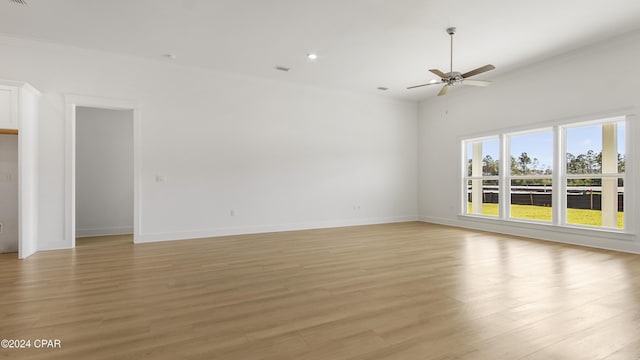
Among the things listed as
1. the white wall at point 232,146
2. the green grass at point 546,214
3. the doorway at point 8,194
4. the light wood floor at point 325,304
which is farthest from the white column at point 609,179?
the doorway at point 8,194

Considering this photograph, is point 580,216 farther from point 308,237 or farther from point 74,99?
point 74,99

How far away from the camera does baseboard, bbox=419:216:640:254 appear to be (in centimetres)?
475

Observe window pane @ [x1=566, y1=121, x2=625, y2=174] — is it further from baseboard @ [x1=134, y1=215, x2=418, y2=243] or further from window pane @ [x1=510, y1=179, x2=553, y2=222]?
baseboard @ [x1=134, y1=215, x2=418, y2=243]

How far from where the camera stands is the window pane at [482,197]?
275 inches

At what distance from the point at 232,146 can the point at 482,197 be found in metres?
5.85

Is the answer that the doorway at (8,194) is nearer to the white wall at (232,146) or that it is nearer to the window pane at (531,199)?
the white wall at (232,146)

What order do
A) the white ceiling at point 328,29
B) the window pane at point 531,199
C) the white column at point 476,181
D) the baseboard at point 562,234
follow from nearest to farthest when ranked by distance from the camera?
the white ceiling at point 328,29, the baseboard at point 562,234, the window pane at point 531,199, the white column at point 476,181

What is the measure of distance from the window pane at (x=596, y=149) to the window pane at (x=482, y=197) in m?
1.56

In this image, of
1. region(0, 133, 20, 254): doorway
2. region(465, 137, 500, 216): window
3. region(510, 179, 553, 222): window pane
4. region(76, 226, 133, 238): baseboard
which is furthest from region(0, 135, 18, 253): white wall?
region(510, 179, 553, 222): window pane

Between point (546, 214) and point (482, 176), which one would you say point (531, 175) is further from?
point (482, 176)

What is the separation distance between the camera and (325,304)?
2.62 meters

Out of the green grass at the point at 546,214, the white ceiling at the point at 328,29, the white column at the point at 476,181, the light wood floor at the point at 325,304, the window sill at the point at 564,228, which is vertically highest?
the white ceiling at the point at 328,29

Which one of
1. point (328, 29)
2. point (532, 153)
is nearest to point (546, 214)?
point (532, 153)

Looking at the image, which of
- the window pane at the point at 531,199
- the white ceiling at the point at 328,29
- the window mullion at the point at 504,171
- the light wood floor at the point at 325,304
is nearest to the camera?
the light wood floor at the point at 325,304
